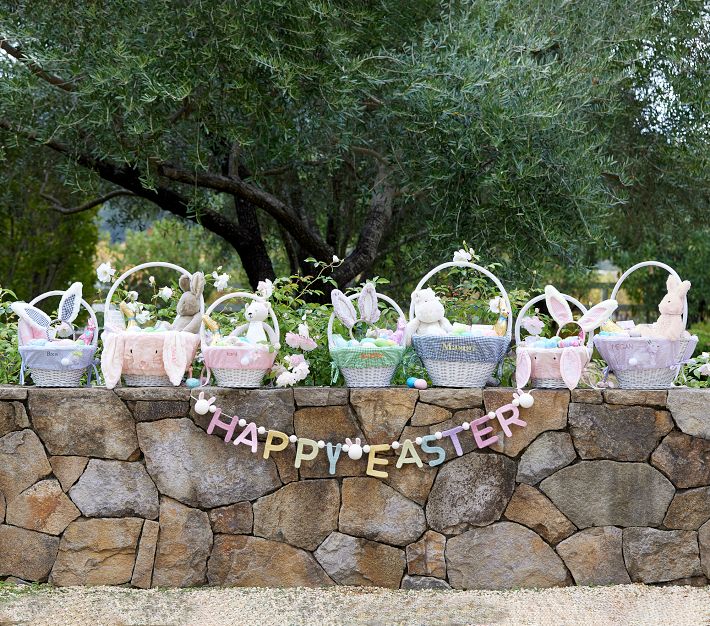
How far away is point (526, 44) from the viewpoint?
589 centimetres

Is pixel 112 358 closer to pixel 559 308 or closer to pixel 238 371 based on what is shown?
pixel 238 371

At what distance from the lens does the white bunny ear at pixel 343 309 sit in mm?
3684

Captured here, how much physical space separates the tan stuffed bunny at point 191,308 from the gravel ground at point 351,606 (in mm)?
Result: 1103

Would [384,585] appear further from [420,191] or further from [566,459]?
[420,191]

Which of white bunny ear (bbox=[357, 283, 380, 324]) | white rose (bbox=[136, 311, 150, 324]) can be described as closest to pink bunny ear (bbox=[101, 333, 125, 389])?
white rose (bbox=[136, 311, 150, 324])

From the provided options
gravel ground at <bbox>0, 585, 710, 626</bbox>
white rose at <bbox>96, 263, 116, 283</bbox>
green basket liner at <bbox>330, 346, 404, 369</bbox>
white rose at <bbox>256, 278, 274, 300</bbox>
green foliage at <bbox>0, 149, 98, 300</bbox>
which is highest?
green foliage at <bbox>0, 149, 98, 300</bbox>

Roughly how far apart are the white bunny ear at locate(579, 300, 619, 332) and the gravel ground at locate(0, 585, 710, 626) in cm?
109

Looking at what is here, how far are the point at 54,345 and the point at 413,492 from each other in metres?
1.63

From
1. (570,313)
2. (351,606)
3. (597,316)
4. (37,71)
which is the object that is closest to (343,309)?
(570,313)

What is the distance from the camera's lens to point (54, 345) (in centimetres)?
376

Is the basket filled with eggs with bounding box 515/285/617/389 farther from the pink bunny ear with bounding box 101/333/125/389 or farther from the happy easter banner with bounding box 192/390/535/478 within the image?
the pink bunny ear with bounding box 101/333/125/389

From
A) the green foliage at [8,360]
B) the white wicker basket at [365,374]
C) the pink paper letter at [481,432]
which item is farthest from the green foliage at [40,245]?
the pink paper letter at [481,432]

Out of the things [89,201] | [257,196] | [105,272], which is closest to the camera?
[105,272]

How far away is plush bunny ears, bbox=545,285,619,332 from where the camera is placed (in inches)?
145
